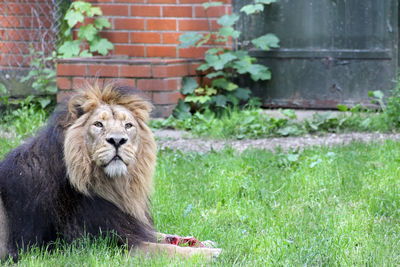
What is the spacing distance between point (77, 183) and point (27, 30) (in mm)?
5065

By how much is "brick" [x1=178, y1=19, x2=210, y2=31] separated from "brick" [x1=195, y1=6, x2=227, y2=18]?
0.23ft

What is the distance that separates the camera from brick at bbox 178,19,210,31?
25.7 ft

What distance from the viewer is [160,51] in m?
7.93

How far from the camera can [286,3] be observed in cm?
782

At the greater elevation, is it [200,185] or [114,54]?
[114,54]

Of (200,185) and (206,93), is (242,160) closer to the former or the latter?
(200,185)

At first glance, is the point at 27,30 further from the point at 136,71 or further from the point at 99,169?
the point at 99,169

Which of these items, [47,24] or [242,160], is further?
[47,24]

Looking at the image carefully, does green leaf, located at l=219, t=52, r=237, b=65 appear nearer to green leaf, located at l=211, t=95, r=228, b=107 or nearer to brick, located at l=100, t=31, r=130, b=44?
green leaf, located at l=211, t=95, r=228, b=107

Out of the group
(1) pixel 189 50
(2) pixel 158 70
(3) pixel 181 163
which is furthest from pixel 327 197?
(1) pixel 189 50

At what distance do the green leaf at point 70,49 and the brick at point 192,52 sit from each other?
119 centimetres

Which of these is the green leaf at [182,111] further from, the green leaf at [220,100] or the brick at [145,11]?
the brick at [145,11]

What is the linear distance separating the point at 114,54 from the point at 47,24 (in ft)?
3.06

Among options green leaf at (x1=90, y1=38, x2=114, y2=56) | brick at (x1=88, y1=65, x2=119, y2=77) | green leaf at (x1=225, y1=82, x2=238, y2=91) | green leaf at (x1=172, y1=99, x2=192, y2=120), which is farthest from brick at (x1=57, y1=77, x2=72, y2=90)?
green leaf at (x1=225, y1=82, x2=238, y2=91)
